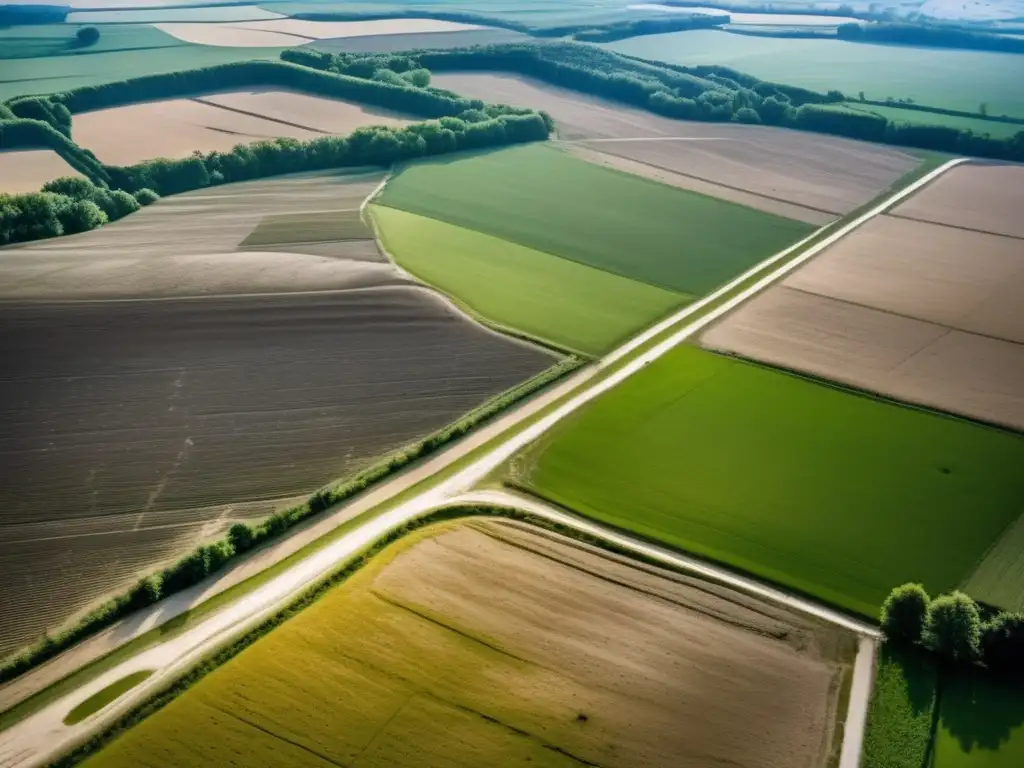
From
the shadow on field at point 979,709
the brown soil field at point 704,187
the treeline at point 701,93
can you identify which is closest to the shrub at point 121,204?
the brown soil field at point 704,187

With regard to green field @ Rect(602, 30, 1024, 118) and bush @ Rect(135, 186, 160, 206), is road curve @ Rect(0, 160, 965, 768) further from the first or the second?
green field @ Rect(602, 30, 1024, 118)

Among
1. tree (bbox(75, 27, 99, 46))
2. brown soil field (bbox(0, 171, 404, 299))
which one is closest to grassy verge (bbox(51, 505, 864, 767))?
brown soil field (bbox(0, 171, 404, 299))

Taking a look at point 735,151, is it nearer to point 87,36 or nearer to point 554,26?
point 554,26

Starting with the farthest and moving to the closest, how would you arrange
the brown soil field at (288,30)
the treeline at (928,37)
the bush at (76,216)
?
the treeline at (928,37) < the brown soil field at (288,30) < the bush at (76,216)

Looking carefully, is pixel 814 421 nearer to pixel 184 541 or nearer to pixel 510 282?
pixel 510 282

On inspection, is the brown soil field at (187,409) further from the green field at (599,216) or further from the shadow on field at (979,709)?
the shadow on field at (979,709)
